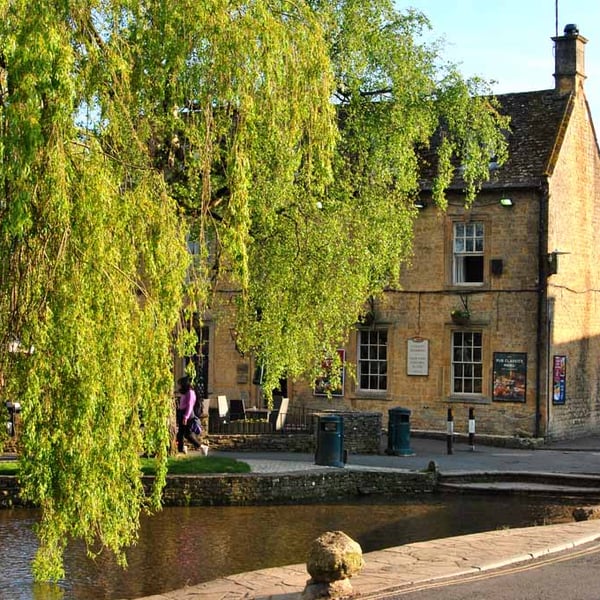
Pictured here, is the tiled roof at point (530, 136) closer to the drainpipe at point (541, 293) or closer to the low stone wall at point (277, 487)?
the drainpipe at point (541, 293)

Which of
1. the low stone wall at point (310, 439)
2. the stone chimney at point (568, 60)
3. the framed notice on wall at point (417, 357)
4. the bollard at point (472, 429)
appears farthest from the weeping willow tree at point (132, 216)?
the stone chimney at point (568, 60)

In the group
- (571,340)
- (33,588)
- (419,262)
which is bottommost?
(33,588)

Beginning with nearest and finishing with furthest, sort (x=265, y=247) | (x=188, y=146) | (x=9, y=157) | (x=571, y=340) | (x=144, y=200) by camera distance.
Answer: (x=9, y=157) → (x=144, y=200) → (x=188, y=146) → (x=265, y=247) → (x=571, y=340)

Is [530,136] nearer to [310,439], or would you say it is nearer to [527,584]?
[310,439]

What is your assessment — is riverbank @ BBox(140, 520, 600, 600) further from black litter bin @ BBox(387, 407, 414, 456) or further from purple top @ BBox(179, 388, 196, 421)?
black litter bin @ BBox(387, 407, 414, 456)

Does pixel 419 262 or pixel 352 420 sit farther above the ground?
pixel 419 262

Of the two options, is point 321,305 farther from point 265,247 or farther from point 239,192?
point 239,192

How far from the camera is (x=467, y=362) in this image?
32594 mm

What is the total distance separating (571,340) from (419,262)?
15.4 feet

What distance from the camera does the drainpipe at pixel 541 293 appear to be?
3108 centimetres

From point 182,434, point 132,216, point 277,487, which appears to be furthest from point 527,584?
point 182,434

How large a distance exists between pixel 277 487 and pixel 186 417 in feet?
12.4

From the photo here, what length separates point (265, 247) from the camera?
961 inches

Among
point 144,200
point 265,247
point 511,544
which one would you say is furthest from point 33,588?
point 265,247
